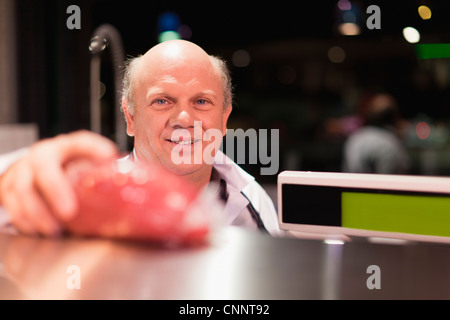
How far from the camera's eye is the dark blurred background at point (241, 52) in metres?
0.62

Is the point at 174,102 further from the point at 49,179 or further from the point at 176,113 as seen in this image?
the point at 49,179

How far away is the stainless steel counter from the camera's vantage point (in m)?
0.21

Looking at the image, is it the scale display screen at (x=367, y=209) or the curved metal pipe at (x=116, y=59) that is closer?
the scale display screen at (x=367, y=209)

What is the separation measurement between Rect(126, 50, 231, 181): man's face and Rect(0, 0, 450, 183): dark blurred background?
47 mm

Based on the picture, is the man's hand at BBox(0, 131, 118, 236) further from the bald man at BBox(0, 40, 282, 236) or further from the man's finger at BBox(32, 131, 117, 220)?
the bald man at BBox(0, 40, 282, 236)

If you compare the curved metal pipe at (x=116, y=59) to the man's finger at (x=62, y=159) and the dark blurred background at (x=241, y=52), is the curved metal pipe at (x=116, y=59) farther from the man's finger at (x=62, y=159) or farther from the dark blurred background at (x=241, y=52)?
the man's finger at (x=62, y=159)

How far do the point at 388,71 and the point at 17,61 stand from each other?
2530 millimetres

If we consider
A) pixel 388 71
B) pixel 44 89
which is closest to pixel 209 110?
pixel 44 89

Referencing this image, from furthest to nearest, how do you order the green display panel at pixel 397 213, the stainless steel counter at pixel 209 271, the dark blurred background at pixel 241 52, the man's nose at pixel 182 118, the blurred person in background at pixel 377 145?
1. the blurred person in background at pixel 377 145
2. the dark blurred background at pixel 241 52
3. the man's nose at pixel 182 118
4. the green display panel at pixel 397 213
5. the stainless steel counter at pixel 209 271

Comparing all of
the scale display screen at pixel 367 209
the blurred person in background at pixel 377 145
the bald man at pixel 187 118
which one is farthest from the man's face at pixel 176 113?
the blurred person in background at pixel 377 145

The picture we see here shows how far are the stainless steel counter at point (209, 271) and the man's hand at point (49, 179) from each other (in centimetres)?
2

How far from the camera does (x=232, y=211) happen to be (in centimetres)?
55
